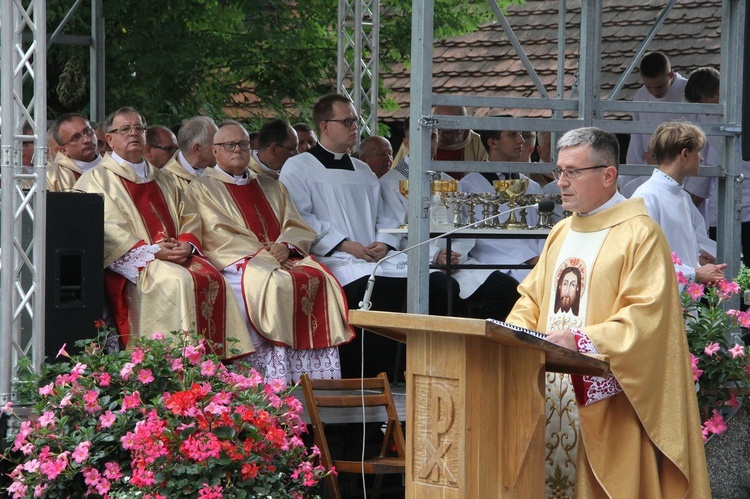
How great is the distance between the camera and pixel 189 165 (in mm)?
8648

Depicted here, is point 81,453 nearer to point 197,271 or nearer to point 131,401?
point 131,401

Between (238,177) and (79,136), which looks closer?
(79,136)

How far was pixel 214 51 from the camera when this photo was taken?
13500 mm

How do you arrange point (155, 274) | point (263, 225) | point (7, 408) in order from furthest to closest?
point (263, 225)
point (155, 274)
point (7, 408)

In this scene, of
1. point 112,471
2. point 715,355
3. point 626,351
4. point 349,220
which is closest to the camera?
point 626,351

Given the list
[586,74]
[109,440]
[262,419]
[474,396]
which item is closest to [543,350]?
[474,396]

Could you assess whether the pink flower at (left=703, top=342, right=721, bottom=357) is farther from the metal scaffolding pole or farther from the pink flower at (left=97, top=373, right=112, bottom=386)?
the metal scaffolding pole

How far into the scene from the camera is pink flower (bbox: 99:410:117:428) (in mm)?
5613

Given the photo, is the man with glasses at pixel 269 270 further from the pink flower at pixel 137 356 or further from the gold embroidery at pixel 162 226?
the pink flower at pixel 137 356

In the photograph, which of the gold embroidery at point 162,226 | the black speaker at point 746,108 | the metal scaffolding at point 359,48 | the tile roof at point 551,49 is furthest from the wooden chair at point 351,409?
the tile roof at point 551,49

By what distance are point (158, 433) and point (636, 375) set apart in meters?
1.99

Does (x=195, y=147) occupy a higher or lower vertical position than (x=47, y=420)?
higher

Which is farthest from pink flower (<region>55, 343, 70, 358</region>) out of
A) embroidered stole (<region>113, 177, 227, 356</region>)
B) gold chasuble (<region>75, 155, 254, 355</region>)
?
embroidered stole (<region>113, 177, 227, 356</region>)

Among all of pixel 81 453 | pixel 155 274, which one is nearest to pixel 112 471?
pixel 81 453
